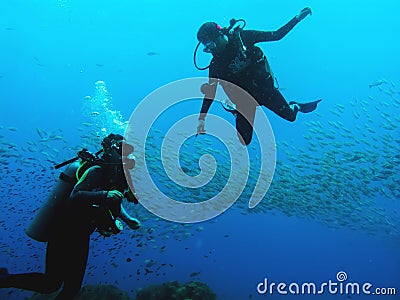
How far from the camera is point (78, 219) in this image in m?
4.48

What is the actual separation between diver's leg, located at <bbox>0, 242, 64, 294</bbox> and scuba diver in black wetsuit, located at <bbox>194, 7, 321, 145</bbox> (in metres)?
Answer: 2.86

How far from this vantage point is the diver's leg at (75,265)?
4613 mm

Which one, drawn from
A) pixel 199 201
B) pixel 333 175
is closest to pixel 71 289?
pixel 333 175


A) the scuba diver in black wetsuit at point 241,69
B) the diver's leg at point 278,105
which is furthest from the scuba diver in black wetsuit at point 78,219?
the diver's leg at point 278,105

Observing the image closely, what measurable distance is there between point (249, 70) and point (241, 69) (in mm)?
188

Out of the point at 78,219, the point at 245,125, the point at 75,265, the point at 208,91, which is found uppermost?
the point at 208,91

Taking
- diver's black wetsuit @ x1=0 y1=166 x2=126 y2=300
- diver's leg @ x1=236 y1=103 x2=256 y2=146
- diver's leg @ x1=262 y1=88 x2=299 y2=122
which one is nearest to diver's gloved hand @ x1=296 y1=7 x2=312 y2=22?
diver's leg @ x1=262 y1=88 x2=299 y2=122

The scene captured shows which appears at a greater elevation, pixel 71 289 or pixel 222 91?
pixel 222 91

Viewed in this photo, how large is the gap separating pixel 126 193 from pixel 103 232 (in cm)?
55

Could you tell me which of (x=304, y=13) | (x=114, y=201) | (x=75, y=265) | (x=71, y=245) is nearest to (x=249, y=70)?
(x=304, y=13)

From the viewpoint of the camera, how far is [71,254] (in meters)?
4.62

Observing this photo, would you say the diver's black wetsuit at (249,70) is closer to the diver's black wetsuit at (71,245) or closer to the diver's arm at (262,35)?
the diver's arm at (262,35)

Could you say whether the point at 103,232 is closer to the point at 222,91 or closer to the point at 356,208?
the point at 222,91

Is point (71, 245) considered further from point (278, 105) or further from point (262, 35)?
point (262, 35)
